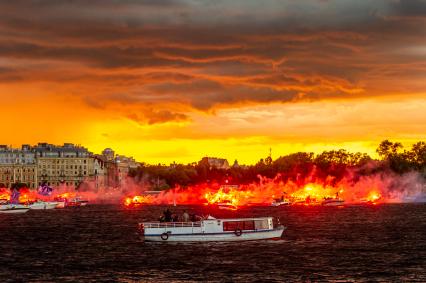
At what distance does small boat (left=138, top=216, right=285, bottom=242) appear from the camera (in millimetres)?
120938

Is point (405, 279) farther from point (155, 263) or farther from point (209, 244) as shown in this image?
point (209, 244)

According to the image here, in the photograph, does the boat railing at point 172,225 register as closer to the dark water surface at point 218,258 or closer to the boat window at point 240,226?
the dark water surface at point 218,258

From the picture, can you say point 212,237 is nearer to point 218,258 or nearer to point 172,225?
point 172,225

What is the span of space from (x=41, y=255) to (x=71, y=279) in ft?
81.6

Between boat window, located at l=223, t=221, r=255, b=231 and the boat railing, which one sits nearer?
the boat railing

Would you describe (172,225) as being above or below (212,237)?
above

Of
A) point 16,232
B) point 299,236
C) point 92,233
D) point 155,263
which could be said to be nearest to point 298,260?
point 155,263

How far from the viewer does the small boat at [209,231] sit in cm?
12094

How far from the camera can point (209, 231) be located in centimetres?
12125

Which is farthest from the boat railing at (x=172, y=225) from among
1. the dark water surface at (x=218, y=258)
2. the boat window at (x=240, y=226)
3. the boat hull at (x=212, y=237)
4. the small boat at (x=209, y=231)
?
the boat window at (x=240, y=226)

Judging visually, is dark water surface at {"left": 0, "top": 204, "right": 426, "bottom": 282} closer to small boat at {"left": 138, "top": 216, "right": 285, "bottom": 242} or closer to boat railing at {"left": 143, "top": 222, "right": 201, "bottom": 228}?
small boat at {"left": 138, "top": 216, "right": 285, "bottom": 242}

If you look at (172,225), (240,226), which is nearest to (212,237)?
(240,226)

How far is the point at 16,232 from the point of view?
160 meters

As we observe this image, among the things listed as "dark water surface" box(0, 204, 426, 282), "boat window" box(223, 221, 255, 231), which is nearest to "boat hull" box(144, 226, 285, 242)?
Result: "boat window" box(223, 221, 255, 231)
